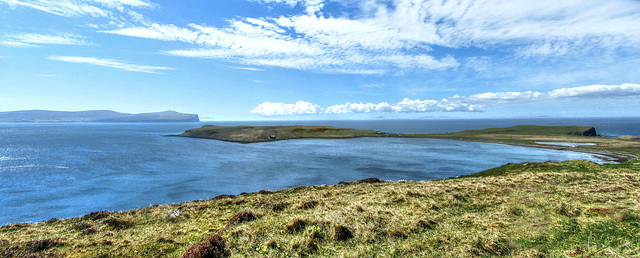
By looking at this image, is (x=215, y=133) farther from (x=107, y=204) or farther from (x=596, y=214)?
(x=596, y=214)

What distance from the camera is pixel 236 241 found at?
12133 mm

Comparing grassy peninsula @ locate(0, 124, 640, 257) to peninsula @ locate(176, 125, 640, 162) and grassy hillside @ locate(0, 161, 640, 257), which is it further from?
peninsula @ locate(176, 125, 640, 162)

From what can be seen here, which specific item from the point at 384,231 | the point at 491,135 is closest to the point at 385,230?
the point at 384,231

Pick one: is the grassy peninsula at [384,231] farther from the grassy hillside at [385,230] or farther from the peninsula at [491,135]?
the peninsula at [491,135]

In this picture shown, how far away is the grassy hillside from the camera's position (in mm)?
10844

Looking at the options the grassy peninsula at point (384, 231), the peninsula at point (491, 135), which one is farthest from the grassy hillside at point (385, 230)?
the peninsula at point (491, 135)

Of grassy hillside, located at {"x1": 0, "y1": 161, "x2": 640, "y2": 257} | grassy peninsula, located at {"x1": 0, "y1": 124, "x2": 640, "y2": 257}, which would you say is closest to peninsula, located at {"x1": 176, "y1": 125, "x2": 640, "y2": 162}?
grassy peninsula, located at {"x1": 0, "y1": 124, "x2": 640, "y2": 257}

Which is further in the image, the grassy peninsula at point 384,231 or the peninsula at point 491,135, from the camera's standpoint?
the peninsula at point 491,135

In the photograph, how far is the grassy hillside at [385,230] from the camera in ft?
35.6

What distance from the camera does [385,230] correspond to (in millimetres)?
12773

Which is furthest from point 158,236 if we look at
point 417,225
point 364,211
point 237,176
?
point 237,176

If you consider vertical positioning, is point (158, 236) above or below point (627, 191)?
below

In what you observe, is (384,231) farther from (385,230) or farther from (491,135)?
(491,135)

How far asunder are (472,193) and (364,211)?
11287 mm
